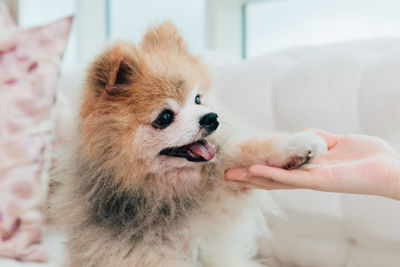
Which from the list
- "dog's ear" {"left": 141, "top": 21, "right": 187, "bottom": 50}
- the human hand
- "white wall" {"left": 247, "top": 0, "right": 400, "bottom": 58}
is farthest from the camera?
"white wall" {"left": 247, "top": 0, "right": 400, "bottom": 58}

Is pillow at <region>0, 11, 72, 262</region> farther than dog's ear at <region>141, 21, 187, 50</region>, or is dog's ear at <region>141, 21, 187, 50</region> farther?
pillow at <region>0, 11, 72, 262</region>

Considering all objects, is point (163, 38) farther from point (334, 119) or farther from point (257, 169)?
point (334, 119)

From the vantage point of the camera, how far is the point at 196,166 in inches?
35.7

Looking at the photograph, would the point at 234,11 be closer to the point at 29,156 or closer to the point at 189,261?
the point at 29,156

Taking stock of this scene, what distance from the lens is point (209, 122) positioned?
0.82m

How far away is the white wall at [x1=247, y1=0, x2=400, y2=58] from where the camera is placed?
1897 mm

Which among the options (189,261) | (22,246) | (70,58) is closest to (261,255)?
(189,261)

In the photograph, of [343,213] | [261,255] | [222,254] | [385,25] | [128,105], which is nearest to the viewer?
[128,105]

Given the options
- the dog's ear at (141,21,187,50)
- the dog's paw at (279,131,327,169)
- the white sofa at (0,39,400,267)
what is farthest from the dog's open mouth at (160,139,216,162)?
the white sofa at (0,39,400,267)

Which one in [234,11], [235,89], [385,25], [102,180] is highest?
[234,11]

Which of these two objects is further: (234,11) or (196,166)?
(234,11)

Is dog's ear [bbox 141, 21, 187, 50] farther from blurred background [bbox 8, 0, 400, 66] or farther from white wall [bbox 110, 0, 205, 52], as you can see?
white wall [bbox 110, 0, 205, 52]

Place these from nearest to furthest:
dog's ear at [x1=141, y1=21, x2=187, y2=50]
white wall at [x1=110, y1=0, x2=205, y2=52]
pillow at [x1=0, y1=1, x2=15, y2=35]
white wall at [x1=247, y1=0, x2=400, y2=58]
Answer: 1. dog's ear at [x1=141, y1=21, x2=187, y2=50]
2. pillow at [x1=0, y1=1, x2=15, y2=35]
3. white wall at [x1=247, y1=0, x2=400, y2=58]
4. white wall at [x1=110, y1=0, x2=205, y2=52]

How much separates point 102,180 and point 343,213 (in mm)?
748
